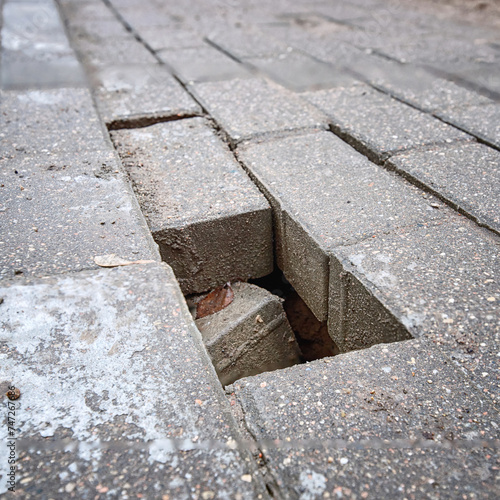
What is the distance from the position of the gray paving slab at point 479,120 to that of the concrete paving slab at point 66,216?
1.54m

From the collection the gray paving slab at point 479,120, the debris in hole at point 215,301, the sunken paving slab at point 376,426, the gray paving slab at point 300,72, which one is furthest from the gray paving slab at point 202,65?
the sunken paving slab at point 376,426

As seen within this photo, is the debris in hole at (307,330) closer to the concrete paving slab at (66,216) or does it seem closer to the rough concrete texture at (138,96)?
the concrete paving slab at (66,216)

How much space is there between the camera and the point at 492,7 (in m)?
4.62

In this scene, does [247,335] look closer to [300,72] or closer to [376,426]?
[376,426]

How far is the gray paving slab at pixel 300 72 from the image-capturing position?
2771mm

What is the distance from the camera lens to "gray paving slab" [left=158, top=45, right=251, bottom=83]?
9.57 feet

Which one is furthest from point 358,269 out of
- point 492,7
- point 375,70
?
point 492,7

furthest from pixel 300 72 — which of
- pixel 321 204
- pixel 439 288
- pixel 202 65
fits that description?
pixel 439 288

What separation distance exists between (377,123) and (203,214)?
107cm

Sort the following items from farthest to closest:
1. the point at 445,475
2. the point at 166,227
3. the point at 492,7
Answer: the point at 492,7, the point at 166,227, the point at 445,475

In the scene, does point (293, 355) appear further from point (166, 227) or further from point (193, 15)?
point (193, 15)

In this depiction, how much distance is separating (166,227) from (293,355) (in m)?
0.76

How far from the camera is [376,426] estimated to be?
3.08 ft

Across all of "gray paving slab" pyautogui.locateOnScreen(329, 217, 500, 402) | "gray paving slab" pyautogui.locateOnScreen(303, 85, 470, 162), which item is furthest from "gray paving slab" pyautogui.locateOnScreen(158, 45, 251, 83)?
"gray paving slab" pyautogui.locateOnScreen(329, 217, 500, 402)
